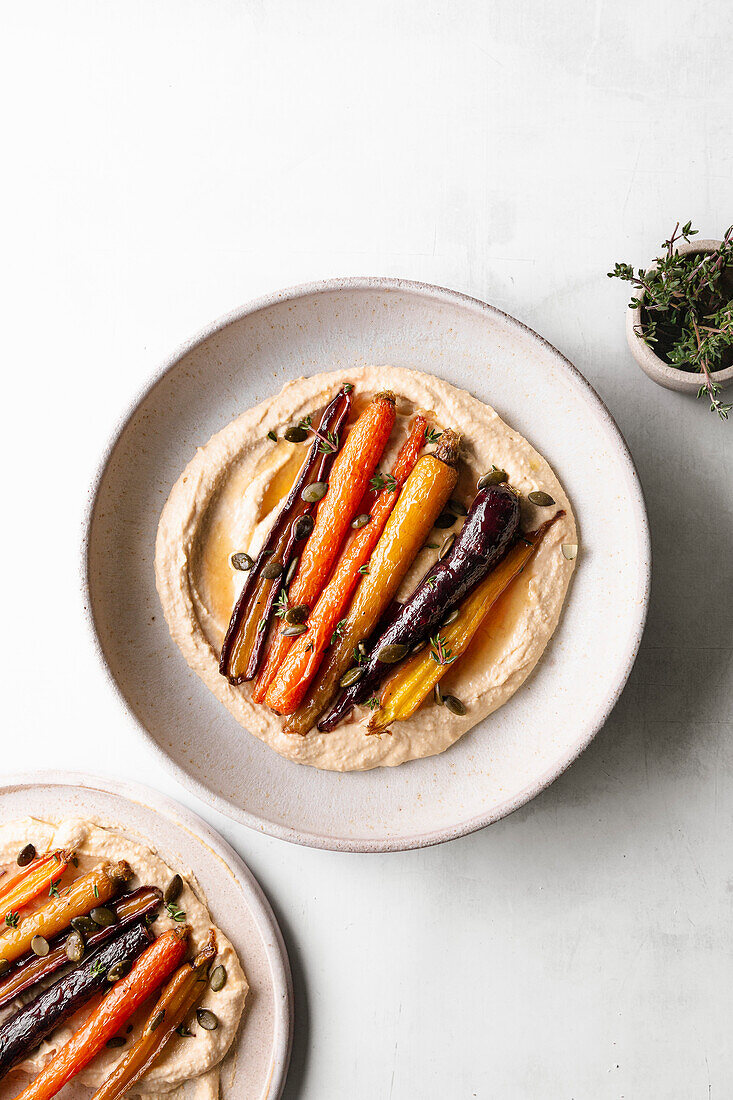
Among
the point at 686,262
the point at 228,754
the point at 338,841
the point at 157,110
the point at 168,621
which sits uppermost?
the point at 157,110

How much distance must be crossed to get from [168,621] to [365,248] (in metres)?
1.93

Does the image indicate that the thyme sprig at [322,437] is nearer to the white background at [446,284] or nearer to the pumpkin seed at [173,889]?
the white background at [446,284]

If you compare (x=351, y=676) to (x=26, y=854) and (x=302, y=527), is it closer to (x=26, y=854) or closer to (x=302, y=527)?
(x=302, y=527)

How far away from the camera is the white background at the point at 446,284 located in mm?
3623

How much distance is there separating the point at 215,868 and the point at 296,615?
1.28 metres

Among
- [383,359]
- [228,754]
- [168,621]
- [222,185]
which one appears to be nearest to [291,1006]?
[228,754]

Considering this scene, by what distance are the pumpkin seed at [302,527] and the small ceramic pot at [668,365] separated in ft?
5.18

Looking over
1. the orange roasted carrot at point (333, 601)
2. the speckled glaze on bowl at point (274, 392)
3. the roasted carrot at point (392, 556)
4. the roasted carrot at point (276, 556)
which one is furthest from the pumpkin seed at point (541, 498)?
the roasted carrot at point (276, 556)

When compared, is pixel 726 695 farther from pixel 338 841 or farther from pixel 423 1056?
pixel 423 1056

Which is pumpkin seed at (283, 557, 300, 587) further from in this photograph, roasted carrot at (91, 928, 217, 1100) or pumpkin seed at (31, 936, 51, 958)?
pumpkin seed at (31, 936, 51, 958)

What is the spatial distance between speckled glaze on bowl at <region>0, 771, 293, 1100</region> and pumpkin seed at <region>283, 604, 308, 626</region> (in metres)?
1.07

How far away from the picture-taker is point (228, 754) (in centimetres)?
346

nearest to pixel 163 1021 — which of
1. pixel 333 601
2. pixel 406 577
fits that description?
pixel 333 601

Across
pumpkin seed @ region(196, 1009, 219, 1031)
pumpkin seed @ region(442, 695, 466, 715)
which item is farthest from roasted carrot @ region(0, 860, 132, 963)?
pumpkin seed @ region(442, 695, 466, 715)
